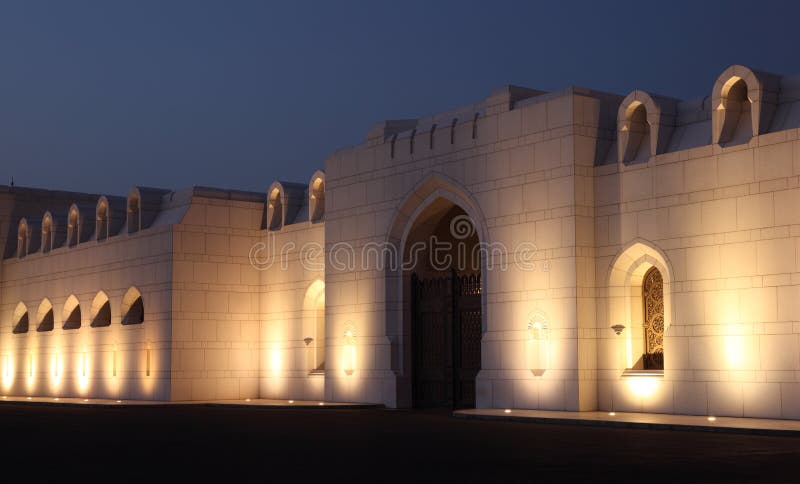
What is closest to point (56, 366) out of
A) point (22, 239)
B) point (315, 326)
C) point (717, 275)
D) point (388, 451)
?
point (22, 239)

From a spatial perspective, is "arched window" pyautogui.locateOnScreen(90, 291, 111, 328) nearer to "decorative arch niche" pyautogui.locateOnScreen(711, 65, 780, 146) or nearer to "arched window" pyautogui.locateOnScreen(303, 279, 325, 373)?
"arched window" pyautogui.locateOnScreen(303, 279, 325, 373)

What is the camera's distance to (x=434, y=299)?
80.2 feet

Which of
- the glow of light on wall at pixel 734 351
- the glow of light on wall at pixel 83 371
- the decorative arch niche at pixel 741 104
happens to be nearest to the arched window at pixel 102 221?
the glow of light on wall at pixel 83 371

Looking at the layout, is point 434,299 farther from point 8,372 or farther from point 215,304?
point 8,372

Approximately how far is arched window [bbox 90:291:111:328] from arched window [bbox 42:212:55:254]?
399 centimetres

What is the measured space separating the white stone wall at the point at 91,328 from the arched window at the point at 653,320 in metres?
13.0

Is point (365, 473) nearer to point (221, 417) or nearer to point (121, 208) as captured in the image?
point (221, 417)

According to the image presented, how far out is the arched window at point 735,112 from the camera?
1880 centimetres

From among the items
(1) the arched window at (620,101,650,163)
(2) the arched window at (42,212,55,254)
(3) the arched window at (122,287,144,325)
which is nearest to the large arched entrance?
(1) the arched window at (620,101,650,163)

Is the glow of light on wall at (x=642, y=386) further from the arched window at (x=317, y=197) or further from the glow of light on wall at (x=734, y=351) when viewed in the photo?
the arched window at (x=317, y=197)

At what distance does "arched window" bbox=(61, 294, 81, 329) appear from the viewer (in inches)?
1330

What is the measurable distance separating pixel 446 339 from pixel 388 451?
11.8 metres

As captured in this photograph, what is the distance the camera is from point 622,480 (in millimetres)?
9445

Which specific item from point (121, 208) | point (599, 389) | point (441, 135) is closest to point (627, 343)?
point (599, 389)
